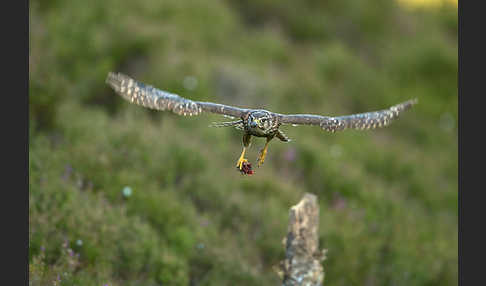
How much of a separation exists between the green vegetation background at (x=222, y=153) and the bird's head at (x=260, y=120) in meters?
3.20

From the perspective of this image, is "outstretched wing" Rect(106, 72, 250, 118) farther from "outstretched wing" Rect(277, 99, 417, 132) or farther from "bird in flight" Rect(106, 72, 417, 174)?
"outstretched wing" Rect(277, 99, 417, 132)

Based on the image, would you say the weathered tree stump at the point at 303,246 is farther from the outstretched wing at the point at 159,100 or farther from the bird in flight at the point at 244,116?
the outstretched wing at the point at 159,100

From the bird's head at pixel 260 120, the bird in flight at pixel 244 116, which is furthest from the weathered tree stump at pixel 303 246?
the bird's head at pixel 260 120

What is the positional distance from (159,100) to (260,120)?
3.99ft

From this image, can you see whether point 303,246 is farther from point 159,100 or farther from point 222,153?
point 222,153

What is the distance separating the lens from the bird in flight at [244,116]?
563 cm

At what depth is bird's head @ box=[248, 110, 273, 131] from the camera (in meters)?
5.54

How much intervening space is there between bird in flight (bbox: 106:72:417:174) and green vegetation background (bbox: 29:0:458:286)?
2491mm

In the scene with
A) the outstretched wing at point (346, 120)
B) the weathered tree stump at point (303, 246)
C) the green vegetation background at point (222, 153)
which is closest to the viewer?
the outstretched wing at point (346, 120)

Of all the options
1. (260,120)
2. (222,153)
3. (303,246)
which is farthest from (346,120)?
(222,153)

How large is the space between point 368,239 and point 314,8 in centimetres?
1406

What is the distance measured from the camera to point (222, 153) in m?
12.9

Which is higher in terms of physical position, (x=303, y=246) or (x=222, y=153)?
(x=222, y=153)

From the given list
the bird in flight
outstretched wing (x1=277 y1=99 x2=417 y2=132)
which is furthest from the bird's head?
outstretched wing (x1=277 y1=99 x2=417 y2=132)
